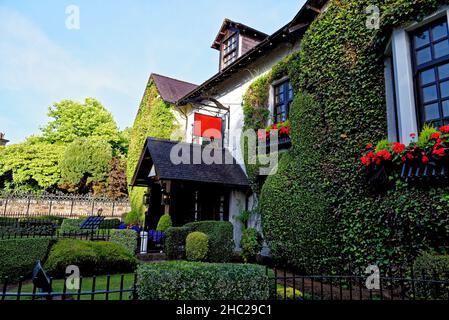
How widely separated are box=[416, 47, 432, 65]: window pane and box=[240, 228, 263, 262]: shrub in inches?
266

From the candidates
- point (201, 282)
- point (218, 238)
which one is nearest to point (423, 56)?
point (201, 282)

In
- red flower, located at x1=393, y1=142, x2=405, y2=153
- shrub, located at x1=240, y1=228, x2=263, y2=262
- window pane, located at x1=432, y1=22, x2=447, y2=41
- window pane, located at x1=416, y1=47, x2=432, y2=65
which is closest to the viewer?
red flower, located at x1=393, y1=142, x2=405, y2=153

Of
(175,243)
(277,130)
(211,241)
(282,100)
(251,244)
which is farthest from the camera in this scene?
(282,100)

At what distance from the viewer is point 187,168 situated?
10.5 meters

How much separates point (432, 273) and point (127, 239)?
794cm

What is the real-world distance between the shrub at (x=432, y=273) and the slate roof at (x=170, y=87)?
15.2 metres

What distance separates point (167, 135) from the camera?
55.9ft

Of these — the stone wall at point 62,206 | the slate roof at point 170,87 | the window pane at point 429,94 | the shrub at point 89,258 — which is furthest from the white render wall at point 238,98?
the stone wall at point 62,206

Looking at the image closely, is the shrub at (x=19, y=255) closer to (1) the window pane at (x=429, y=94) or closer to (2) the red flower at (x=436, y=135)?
(2) the red flower at (x=436, y=135)

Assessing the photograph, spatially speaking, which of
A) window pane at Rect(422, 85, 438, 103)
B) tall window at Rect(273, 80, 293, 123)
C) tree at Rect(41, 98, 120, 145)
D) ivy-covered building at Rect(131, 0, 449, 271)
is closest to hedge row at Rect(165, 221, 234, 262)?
ivy-covered building at Rect(131, 0, 449, 271)

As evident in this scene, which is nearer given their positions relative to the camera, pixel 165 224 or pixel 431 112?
pixel 431 112

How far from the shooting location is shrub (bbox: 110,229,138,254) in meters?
9.04

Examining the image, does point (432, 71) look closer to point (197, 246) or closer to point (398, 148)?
point (398, 148)

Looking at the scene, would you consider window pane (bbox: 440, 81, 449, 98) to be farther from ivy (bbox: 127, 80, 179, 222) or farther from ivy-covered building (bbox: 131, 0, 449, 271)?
ivy (bbox: 127, 80, 179, 222)
